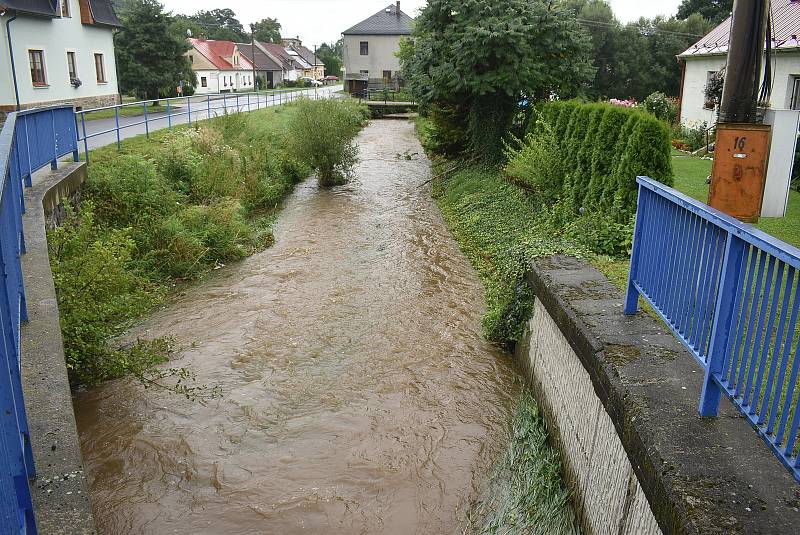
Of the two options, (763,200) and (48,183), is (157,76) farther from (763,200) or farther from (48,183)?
(763,200)

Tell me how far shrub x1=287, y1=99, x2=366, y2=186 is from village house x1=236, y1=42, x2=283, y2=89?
224ft

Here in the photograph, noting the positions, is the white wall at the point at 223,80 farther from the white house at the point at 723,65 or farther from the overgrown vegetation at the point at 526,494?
the overgrown vegetation at the point at 526,494

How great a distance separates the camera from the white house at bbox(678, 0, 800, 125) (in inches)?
655

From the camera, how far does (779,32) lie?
58.0ft

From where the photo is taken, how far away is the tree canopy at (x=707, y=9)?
47.8 metres

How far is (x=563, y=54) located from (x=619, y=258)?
9.25 metres

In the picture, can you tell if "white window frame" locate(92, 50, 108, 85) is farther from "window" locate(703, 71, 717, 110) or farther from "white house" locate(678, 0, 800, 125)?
"window" locate(703, 71, 717, 110)

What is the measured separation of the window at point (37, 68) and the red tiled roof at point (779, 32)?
24289 millimetres

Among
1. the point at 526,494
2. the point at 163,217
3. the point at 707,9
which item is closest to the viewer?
the point at 526,494

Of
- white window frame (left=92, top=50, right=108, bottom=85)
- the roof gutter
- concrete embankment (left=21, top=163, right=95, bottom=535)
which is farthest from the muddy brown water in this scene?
white window frame (left=92, top=50, right=108, bottom=85)

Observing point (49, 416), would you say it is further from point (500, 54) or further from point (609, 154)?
point (500, 54)

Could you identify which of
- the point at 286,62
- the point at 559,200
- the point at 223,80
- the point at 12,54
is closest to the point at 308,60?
the point at 286,62

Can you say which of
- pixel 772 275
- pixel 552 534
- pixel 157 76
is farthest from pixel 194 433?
pixel 157 76

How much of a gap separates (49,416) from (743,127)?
15.7 feet
